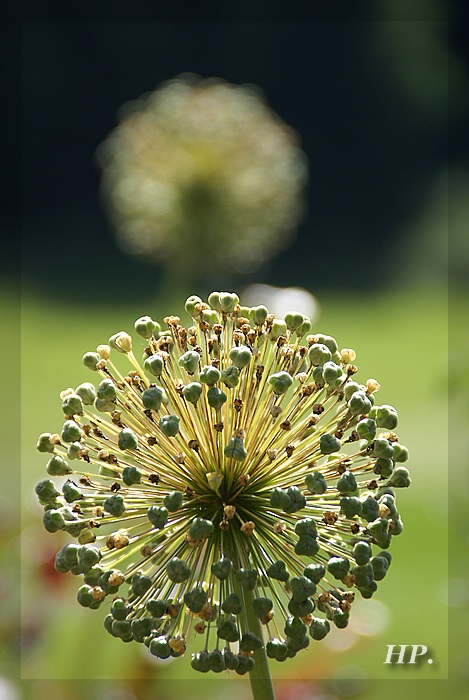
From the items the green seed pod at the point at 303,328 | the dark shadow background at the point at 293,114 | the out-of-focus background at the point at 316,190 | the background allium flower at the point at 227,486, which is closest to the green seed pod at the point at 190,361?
the background allium flower at the point at 227,486

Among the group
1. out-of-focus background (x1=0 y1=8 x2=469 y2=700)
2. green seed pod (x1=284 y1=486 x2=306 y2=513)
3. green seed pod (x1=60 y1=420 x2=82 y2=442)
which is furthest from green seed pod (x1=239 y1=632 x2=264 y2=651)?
out-of-focus background (x1=0 y1=8 x2=469 y2=700)

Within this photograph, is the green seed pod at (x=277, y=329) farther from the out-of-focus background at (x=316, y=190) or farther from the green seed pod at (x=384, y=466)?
the out-of-focus background at (x=316, y=190)

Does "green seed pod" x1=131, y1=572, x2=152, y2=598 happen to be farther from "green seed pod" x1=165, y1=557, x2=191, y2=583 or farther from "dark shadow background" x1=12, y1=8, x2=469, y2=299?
"dark shadow background" x1=12, y1=8, x2=469, y2=299

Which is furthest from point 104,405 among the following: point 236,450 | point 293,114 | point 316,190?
point 293,114

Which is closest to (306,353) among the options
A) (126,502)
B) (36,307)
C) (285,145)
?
(126,502)

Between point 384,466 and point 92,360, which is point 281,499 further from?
point 92,360

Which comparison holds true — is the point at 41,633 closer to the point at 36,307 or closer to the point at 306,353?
the point at 306,353

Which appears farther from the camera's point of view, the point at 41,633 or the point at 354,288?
the point at 354,288
